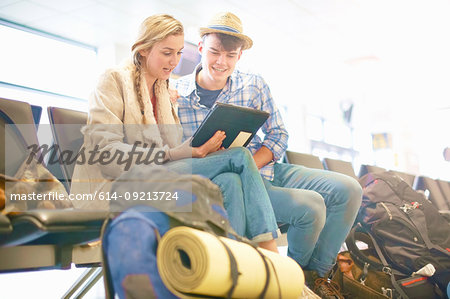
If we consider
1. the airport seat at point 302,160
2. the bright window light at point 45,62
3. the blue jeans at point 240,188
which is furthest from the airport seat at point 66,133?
the bright window light at point 45,62

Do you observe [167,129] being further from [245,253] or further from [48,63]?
[48,63]

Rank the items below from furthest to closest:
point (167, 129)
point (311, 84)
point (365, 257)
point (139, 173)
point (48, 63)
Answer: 1. point (311, 84)
2. point (48, 63)
3. point (365, 257)
4. point (167, 129)
5. point (139, 173)

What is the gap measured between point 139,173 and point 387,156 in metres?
10.2

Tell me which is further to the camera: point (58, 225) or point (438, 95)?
point (438, 95)

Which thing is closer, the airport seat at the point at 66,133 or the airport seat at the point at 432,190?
the airport seat at the point at 66,133

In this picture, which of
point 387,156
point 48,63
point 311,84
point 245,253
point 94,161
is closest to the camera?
point 245,253

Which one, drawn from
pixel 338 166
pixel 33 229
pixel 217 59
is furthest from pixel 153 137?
pixel 338 166

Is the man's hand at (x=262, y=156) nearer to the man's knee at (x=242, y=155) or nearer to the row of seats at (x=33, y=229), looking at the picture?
the man's knee at (x=242, y=155)

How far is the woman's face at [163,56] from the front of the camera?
1706 mm

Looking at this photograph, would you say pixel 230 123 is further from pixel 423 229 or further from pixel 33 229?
pixel 423 229

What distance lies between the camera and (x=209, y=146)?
61.2 inches

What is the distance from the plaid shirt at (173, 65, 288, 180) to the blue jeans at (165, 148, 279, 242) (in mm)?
561

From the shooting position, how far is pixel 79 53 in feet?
22.8

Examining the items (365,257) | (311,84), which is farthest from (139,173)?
(311,84)
